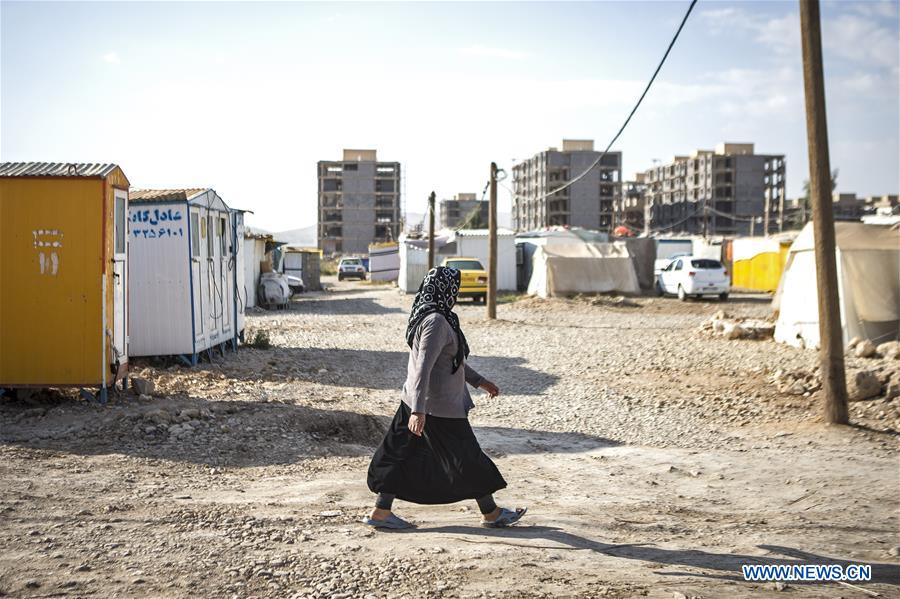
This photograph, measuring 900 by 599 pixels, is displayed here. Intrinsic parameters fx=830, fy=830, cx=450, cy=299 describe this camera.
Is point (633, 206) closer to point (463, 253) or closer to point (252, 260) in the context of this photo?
point (463, 253)

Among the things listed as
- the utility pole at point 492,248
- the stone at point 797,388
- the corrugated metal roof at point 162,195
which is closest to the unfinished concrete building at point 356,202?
the utility pole at point 492,248

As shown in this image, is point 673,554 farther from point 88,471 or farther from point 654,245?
point 654,245

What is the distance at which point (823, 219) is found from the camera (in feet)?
28.0

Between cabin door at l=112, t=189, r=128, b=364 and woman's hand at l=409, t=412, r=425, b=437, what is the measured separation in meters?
5.37

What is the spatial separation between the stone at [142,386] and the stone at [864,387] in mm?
Answer: 8153

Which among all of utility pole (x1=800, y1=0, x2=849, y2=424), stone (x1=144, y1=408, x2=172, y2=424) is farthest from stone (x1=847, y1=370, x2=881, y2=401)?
stone (x1=144, y1=408, x2=172, y2=424)

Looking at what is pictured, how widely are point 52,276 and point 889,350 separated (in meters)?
11.8

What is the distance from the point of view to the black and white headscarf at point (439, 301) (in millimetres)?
5188

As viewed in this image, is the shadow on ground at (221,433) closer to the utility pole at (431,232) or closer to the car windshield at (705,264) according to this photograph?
the utility pole at (431,232)

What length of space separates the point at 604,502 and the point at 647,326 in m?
15.9

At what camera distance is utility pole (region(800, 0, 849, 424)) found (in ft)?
28.1

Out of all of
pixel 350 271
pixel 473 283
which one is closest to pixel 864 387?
pixel 473 283

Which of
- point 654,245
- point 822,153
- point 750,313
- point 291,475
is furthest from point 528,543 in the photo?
point 654,245

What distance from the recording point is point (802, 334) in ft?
52.0
